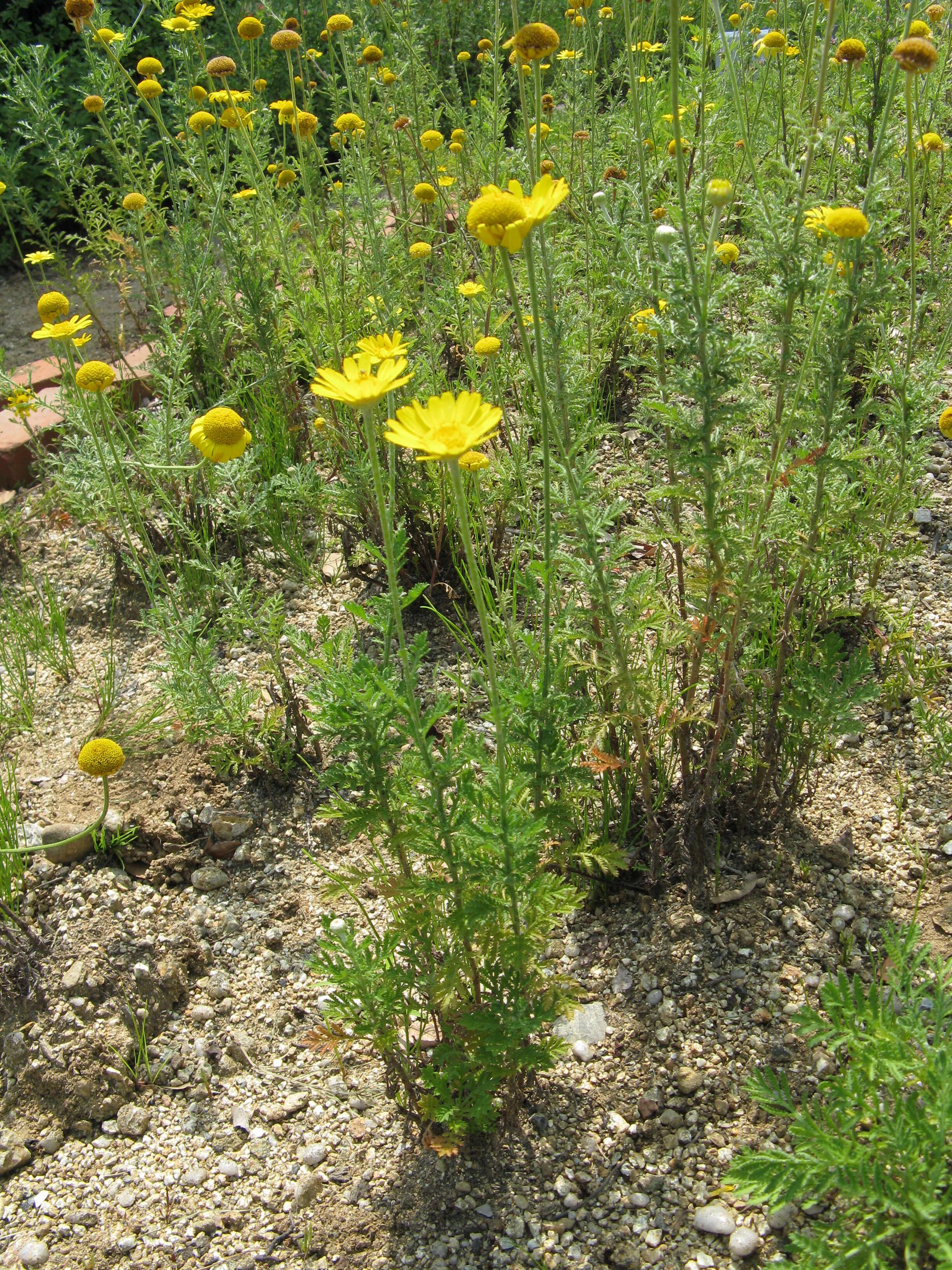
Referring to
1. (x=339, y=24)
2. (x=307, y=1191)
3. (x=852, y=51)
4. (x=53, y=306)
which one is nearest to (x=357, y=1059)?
(x=307, y=1191)

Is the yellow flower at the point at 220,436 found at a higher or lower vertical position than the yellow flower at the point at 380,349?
lower

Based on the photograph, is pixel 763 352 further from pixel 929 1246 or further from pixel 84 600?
pixel 84 600

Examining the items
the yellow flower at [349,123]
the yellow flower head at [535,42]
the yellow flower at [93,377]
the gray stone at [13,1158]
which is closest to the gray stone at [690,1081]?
the gray stone at [13,1158]

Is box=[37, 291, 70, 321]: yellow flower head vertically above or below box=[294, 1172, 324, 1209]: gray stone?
above

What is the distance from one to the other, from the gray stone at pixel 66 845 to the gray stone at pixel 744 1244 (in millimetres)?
1705

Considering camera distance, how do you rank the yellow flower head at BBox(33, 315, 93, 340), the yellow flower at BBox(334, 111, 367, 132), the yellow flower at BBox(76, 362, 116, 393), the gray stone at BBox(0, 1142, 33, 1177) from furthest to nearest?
the yellow flower at BBox(334, 111, 367, 132) → the yellow flower head at BBox(33, 315, 93, 340) → the yellow flower at BBox(76, 362, 116, 393) → the gray stone at BBox(0, 1142, 33, 1177)

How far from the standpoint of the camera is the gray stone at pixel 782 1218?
1.60 meters

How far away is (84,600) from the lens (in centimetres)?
346

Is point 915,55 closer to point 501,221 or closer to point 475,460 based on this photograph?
point 501,221

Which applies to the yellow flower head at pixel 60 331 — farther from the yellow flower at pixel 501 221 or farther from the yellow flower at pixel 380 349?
the yellow flower at pixel 501 221

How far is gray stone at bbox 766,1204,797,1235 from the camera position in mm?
1600

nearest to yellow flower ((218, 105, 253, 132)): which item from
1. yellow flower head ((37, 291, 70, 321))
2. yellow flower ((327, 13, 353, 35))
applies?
yellow flower ((327, 13, 353, 35))

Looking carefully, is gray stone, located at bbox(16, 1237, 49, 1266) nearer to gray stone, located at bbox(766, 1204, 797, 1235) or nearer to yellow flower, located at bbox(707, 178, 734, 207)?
gray stone, located at bbox(766, 1204, 797, 1235)

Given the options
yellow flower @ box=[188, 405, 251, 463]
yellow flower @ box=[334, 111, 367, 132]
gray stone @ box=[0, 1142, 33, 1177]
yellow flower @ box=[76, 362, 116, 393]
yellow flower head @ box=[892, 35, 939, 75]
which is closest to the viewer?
yellow flower head @ box=[892, 35, 939, 75]
